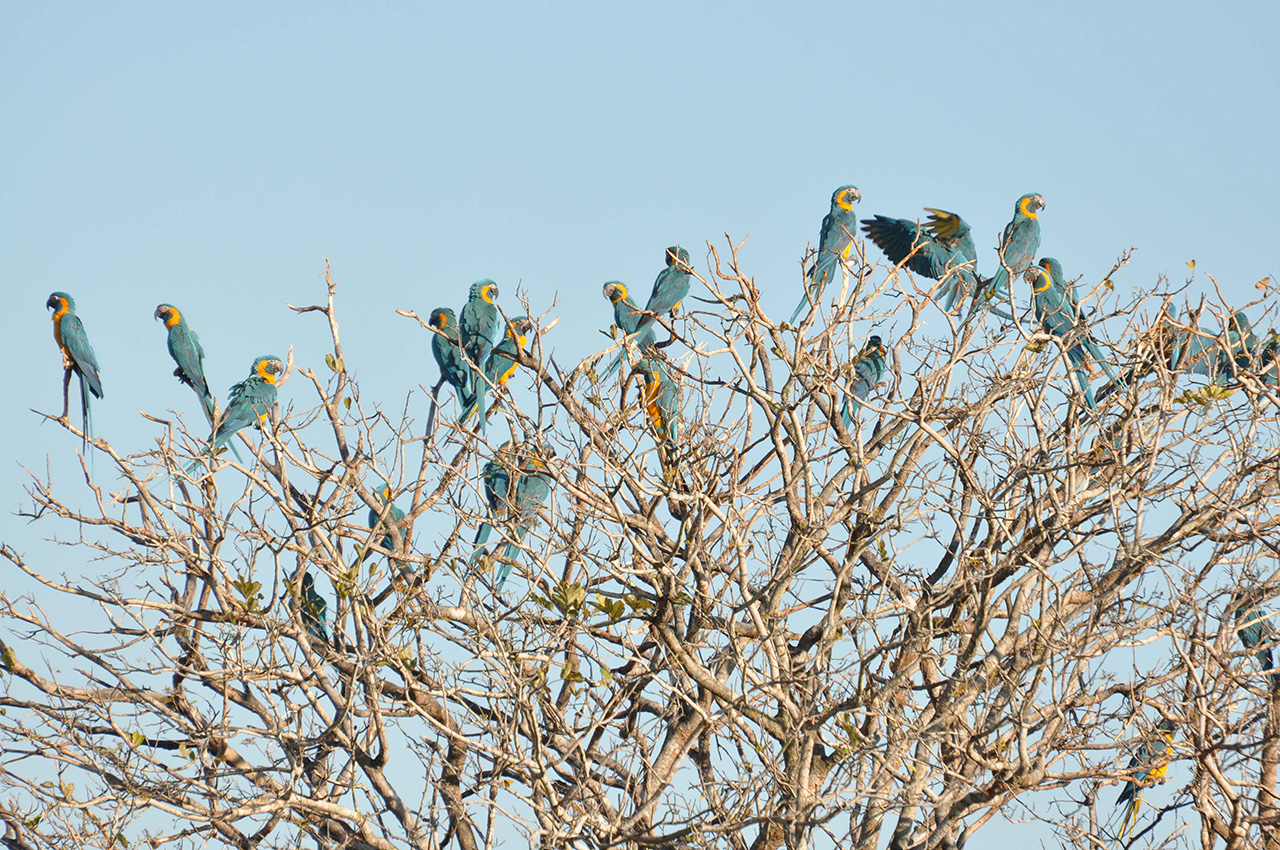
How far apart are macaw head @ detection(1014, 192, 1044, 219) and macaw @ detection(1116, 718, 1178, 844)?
14.7 feet

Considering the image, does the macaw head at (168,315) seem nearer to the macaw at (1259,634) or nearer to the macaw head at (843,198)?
the macaw head at (843,198)

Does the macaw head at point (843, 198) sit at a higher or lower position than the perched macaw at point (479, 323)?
higher

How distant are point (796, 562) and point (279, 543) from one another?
8.64 ft

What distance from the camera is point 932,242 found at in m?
→ 8.70

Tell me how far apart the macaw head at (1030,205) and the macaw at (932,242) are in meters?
0.74

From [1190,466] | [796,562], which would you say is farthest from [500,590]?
[1190,466]

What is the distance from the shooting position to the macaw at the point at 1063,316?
21.1 ft

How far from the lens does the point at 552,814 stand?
17.1 ft

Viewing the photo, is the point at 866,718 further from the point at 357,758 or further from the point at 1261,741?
the point at 357,758

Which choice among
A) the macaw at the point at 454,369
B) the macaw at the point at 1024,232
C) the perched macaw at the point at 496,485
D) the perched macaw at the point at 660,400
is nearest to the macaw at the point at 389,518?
the perched macaw at the point at 496,485

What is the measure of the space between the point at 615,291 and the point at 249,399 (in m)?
2.78

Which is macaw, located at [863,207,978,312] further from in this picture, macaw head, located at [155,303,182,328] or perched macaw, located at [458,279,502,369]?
macaw head, located at [155,303,182,328]

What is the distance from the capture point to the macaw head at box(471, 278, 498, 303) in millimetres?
8742

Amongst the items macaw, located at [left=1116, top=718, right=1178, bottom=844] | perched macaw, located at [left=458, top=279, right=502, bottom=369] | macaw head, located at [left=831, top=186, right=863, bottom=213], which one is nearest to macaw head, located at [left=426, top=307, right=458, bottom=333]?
perched macaw, located at [left=458, top=279, right=502, bottom=369]
